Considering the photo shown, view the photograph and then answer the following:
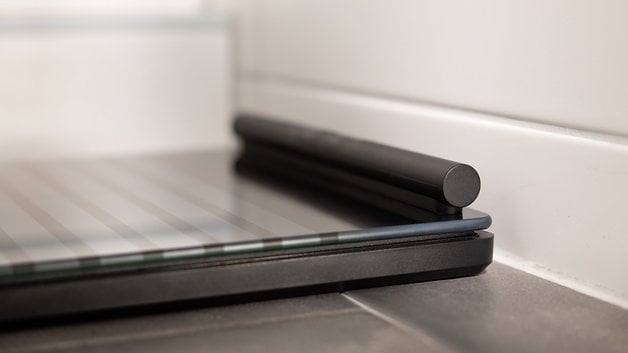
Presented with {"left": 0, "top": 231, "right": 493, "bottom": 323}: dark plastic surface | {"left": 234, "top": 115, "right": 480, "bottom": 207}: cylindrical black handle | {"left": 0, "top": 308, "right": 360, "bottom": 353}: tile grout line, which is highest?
{"left": 234, "top": 115, "right": 480, "bottom": 207}: cylindrical black handle

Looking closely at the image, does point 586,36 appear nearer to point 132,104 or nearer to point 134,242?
point 134,242

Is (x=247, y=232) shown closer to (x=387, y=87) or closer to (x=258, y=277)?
(x=258, y=277)

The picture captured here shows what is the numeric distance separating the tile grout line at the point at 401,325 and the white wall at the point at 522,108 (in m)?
0.21

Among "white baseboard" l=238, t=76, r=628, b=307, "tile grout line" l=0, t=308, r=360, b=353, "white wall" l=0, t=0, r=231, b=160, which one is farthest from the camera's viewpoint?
"white wall" l=0, t=0, r=231, b=160

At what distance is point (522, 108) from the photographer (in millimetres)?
936

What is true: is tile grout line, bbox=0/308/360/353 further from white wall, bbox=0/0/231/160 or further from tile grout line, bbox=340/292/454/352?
white wall, bbox=0/0/231/160

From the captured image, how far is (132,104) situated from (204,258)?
0.94 meters

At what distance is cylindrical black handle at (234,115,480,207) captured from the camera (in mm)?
836

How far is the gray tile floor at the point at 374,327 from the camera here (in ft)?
2.22

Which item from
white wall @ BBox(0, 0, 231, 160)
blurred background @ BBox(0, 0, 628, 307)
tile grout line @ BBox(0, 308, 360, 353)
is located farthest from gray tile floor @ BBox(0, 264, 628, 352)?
white wall @ BBox(0, 0, 231, 160)

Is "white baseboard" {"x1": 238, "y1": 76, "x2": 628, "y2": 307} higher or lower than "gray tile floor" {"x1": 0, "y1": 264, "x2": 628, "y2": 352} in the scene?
higher

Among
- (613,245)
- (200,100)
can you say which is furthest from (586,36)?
(200,100)

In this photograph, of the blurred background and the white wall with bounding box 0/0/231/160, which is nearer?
the blurred background

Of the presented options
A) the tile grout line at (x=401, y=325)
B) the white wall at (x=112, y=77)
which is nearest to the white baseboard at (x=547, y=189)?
the tile grout line at (x=401, y=325)
